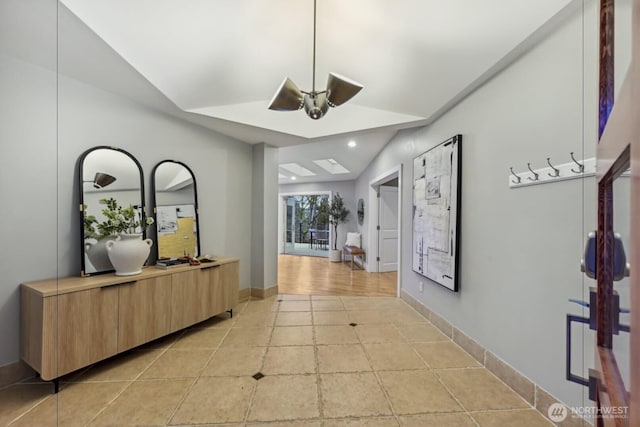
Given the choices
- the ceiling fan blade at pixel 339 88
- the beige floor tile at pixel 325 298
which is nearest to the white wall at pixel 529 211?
the ceiling fan blade at pixel 339 88

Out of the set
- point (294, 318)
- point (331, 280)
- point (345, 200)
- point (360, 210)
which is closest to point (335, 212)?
point (345, 200)

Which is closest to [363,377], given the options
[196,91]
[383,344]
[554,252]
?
[383,344]

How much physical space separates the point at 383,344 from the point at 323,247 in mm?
6182

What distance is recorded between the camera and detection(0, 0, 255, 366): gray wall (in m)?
1.72

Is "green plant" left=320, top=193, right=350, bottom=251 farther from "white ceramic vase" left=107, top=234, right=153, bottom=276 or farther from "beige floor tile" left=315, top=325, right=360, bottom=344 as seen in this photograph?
"white ceramic vase" left=107, top=234, right=153, bottom=276

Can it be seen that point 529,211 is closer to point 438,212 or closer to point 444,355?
point 438,212

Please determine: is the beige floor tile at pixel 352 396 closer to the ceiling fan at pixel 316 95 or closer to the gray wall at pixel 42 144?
the ceiling fan at pixel 316 95

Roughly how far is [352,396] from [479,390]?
0.89m

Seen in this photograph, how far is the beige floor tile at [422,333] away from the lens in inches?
98.7

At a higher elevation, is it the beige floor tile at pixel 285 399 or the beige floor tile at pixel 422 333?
the beige floor tile at pixel 285 399

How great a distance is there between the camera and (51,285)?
5.82 ft

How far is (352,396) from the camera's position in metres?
1.68

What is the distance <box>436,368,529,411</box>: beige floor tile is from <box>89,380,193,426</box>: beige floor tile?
1.87m

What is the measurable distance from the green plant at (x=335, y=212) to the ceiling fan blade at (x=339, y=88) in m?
5.71
